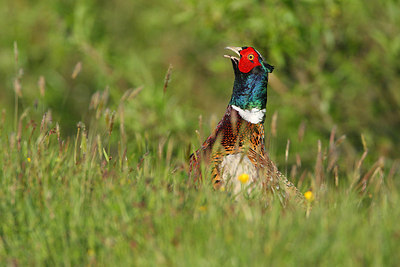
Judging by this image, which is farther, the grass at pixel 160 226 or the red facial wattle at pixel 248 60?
the red facial wattle at pixel 248 60

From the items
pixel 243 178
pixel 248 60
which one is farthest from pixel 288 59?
pixel 243 178

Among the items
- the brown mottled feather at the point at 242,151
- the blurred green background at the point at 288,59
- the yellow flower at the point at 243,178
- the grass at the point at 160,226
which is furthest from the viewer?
the blurred green background at the point at 288,59

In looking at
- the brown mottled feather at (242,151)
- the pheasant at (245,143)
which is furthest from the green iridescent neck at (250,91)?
the brown mottled feather at (242,151)

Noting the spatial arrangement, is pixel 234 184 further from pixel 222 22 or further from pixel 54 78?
pixel 54 78

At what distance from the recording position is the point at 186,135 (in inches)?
289

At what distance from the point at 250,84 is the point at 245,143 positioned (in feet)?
1.73

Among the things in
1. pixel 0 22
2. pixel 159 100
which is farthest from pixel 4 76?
pixel 159 100

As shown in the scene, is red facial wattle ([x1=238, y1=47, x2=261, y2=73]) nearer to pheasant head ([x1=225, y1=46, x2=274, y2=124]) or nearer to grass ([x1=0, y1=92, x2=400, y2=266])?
pheasant head ([x1=225, y1=46, x2=274, y2=124])

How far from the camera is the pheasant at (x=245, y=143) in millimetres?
3749

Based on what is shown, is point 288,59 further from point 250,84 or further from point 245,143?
point 245,143

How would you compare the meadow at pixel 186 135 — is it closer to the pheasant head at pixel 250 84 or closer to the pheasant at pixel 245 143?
the pheasant at pixel 245 143

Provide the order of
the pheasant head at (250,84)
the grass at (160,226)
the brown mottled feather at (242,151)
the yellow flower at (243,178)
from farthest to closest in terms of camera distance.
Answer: the pheasant head at (250,84), the brown mottled feather at (242,151), the yellow flower at (243,178), the grass at (160,226)

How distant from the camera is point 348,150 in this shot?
7.84 metres

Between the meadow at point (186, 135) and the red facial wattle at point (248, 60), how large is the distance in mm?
515
